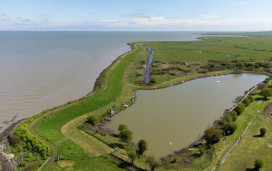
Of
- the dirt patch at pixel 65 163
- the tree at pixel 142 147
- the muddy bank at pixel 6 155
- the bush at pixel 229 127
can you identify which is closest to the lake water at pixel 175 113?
the tree at pixel 142 147

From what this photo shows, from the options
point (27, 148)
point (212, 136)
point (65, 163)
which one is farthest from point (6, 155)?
point (212, 136)

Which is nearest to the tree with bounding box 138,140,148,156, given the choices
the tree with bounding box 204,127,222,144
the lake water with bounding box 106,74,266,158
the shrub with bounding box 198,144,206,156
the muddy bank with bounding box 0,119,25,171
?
the lake water with bounding box 106,74,266,158

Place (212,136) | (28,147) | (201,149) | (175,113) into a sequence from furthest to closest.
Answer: (175,113) < (212,136) < (28,147) < (201,149)

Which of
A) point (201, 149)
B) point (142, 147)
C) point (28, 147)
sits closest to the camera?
point (142, 147)

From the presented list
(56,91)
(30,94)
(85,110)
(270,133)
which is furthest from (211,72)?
(30,94)

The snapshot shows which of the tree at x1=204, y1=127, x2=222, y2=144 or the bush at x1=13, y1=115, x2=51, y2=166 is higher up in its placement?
the tree at x1=204, y1=127, x2=222, y2=144

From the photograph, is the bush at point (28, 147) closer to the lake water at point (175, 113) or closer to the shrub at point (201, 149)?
the lake water at point (175, 113)

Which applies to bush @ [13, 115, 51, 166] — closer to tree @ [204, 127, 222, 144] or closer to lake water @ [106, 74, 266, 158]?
lake water @ [106, 74, 266, 158]

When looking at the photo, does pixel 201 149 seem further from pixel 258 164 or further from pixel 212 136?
pixel 258 164
